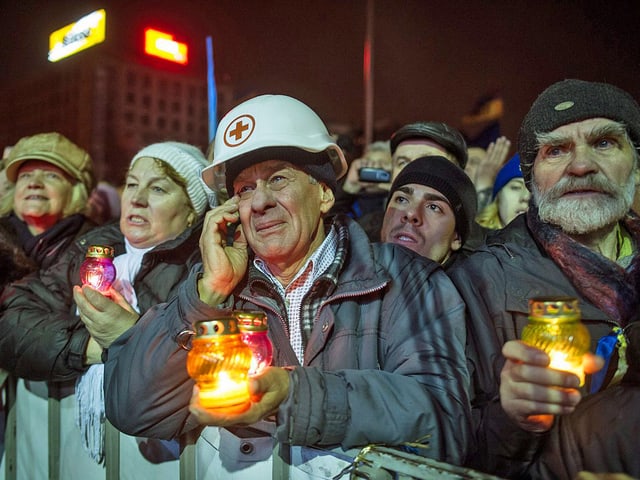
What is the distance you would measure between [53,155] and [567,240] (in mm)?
3693

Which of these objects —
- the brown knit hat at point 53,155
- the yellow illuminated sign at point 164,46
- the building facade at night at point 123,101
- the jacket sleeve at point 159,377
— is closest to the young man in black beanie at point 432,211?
the jacket sleeve at point 159,377

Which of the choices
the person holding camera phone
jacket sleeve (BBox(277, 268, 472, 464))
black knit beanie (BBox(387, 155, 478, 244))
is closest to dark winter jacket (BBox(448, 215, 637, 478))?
jacket sleeve (BBox(277, 268, 472, 464))

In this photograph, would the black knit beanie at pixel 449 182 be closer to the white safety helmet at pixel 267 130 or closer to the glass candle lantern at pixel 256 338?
the white safety helmet at pixel 267 130

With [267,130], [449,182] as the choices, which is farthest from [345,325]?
[449,182]

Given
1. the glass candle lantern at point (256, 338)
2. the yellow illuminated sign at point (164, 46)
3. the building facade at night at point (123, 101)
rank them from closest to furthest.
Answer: the glass candle lantern at point (256, 338) → the yellow illuminated sign at point (164, 46) → the building facade at night at point (123, 101)

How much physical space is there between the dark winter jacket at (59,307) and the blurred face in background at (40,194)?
855mm

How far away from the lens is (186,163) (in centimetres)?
353

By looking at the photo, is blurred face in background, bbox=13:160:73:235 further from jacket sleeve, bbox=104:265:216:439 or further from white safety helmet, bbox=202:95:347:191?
jacket sleeve, bbox=104:265:216:439

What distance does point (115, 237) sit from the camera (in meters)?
3.63

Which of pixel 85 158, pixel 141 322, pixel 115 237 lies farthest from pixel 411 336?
pixel 85 158

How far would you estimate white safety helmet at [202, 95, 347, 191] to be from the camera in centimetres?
240

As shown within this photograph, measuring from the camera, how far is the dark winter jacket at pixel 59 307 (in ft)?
9.59

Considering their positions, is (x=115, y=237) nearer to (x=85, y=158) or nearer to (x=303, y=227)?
(x=85, y=158)

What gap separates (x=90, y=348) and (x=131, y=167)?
4.21 feet
